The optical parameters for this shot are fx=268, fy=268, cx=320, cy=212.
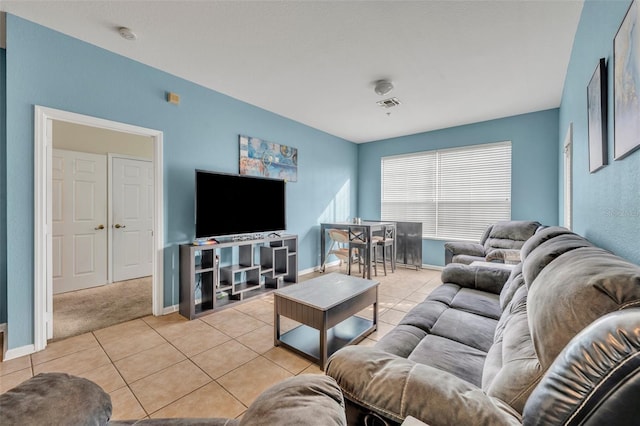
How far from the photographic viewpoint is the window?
4.44 m

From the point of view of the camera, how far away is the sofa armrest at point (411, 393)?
707mm

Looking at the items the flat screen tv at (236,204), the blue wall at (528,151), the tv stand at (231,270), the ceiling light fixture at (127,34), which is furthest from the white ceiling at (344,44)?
the tv stand at (231,270)

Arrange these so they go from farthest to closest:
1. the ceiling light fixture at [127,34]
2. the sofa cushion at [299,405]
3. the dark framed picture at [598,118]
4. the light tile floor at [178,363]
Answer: the ceiling light fixture at [127,34], the light tile floor at [178,363], the dark framed picture at [598,118], the sofa cushion at [299,405]

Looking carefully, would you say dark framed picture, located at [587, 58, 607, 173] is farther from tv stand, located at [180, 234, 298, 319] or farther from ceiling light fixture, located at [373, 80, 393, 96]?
tv stand, located at [180, 234, 298, 319]

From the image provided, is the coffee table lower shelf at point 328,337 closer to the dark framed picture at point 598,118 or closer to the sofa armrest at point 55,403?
the sofa armrest at point 55,403

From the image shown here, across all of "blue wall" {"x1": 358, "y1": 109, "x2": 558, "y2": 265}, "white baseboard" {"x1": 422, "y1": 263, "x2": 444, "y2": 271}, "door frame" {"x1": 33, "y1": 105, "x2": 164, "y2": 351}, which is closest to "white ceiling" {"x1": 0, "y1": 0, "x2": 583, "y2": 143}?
"blue wall" {"x1": 358, "y1": 109, "x2": 558, "y2": 265}

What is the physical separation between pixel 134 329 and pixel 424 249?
15.1 ft

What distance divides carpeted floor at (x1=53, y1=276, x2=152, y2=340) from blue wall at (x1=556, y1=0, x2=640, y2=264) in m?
3.83

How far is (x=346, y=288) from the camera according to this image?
2434 mm

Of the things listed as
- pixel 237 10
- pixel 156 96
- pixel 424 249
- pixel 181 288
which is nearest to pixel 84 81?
pixel 156 96

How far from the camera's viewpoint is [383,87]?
3152mm

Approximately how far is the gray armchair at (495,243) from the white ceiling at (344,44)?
173cm

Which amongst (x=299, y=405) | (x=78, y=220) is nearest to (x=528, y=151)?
(x=299, y=405)

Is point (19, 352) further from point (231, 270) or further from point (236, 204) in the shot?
point (236, 204)
